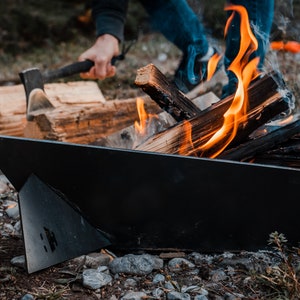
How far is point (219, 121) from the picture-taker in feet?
8.89

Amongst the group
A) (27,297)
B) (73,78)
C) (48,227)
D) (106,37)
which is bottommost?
(27,297)

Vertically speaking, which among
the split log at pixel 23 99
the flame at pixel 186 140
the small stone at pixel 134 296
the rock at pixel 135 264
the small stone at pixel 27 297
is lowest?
the small stone at pixel 134 296

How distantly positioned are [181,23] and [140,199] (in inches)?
Result: 97.7

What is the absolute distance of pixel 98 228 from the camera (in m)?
2.50

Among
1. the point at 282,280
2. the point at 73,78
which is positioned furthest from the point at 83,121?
the point at 73,78

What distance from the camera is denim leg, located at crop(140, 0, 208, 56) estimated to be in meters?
4.48

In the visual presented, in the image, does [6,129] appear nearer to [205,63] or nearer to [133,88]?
[205,63]

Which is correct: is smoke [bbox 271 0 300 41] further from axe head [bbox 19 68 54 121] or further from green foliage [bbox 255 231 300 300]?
green foliage [bbox 255 231 300 300]

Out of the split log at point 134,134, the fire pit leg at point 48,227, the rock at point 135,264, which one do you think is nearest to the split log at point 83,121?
the split log at point 134,134

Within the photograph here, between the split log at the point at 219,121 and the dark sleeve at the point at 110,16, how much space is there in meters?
1.45

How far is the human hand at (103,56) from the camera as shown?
384 cm

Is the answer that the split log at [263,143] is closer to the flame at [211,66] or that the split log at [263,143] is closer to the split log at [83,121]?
the flame at [211,66]

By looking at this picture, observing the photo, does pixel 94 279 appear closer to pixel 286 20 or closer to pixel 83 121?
pixel 83 121

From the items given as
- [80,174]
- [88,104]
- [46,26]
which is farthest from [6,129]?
[46,26]
